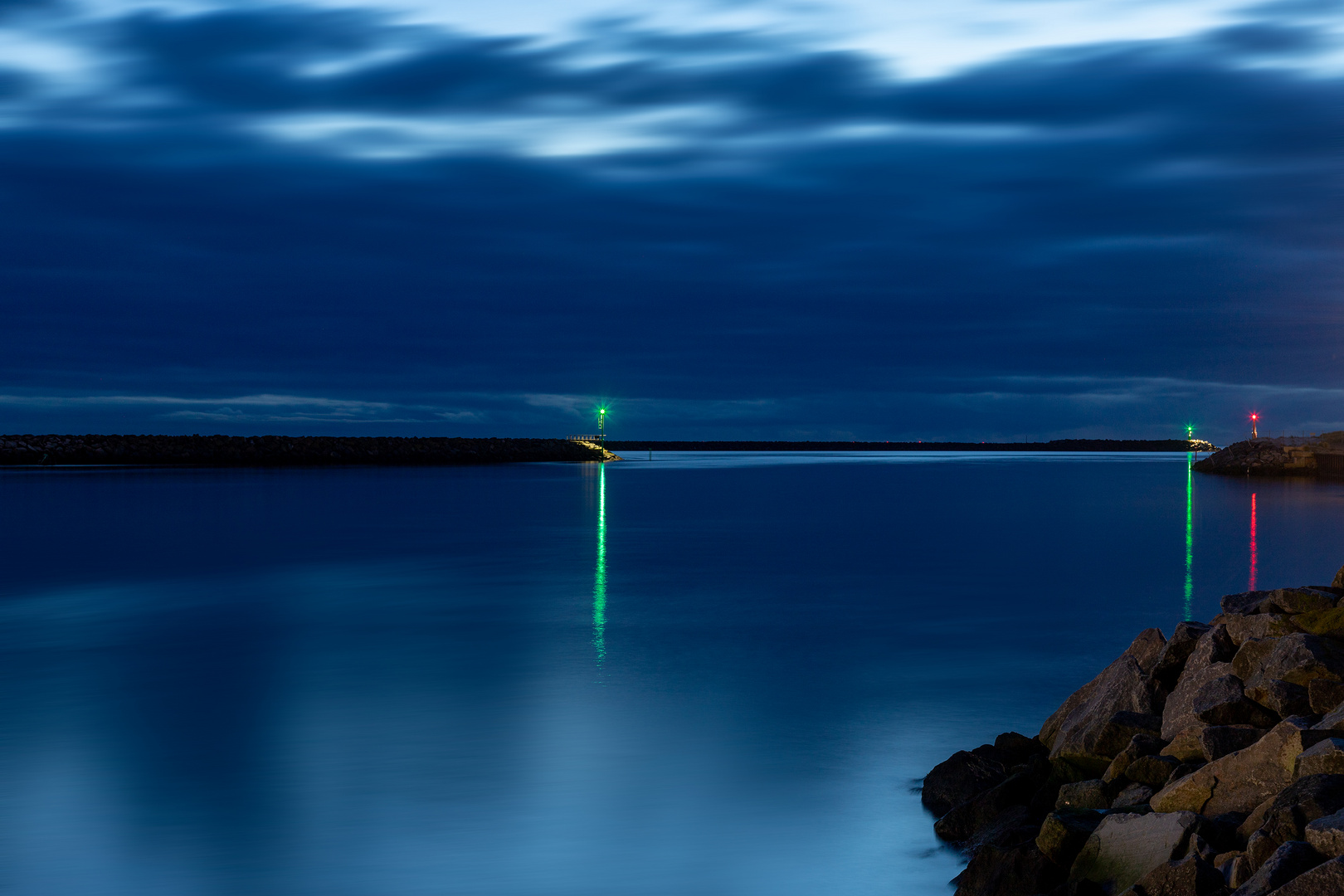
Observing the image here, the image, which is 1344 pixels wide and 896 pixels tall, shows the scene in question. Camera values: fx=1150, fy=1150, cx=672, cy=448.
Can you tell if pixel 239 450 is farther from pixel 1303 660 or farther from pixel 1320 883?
pixel 1320 883

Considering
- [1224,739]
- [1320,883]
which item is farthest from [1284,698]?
[1320,883]

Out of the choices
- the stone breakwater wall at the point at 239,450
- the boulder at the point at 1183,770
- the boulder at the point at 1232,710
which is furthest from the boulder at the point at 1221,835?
the stone breakwater wall at the point at 239,450

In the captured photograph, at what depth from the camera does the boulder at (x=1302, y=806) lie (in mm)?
5441

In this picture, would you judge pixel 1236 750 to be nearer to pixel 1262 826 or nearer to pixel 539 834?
pixel 1262 826

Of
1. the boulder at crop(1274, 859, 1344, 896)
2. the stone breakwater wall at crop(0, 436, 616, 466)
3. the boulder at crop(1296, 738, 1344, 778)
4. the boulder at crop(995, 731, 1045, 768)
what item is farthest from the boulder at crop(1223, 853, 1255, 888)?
the stone breakwater wall at crop(0, 436, 616, 466)

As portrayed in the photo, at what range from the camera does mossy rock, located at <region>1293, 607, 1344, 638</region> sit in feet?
27.5

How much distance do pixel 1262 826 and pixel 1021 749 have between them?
297 cm

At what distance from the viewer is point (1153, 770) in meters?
6.98

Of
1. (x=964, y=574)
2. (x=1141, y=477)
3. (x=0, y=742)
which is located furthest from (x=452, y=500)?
(x=1141, y=477)

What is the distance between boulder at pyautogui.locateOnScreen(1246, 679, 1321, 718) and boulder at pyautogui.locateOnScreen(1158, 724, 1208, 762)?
0.57 m

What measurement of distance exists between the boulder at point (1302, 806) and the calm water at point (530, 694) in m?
2.11

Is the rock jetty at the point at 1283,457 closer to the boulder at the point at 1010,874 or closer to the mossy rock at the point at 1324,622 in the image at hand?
the mossy rock at the point at 1324,622

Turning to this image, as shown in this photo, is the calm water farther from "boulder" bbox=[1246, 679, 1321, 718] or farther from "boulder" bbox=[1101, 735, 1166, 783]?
"boulder" bbox=[1246, 679, 1321, 718]

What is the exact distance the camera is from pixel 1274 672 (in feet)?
25.2
